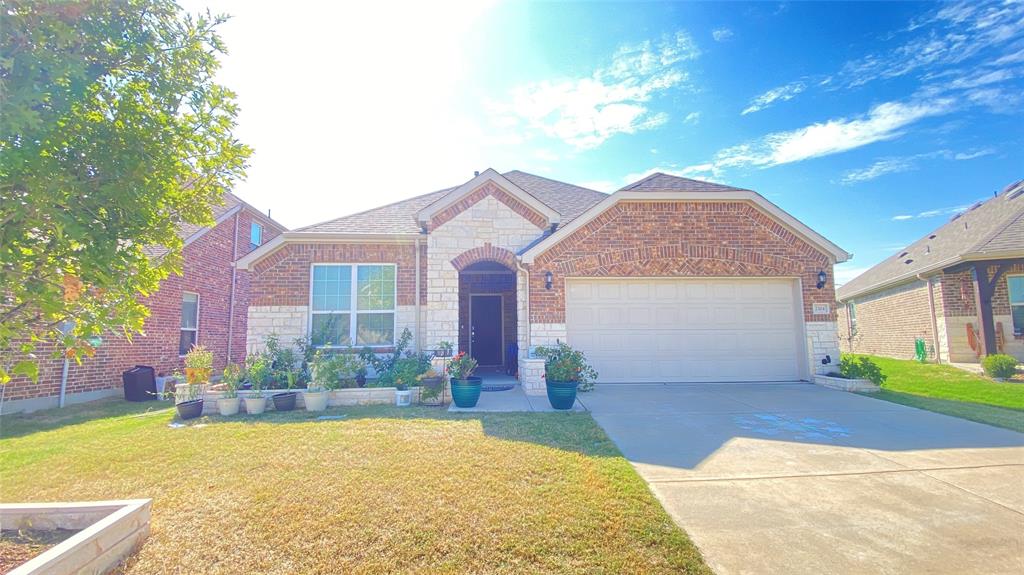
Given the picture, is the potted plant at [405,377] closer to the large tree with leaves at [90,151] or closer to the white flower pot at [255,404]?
the white flower pot at [255,404]

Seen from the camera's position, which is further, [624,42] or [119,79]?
[624,42]

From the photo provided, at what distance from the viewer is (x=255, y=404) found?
7.71 metres

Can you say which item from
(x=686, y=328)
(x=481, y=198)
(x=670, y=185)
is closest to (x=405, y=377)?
(x=481, y=198)

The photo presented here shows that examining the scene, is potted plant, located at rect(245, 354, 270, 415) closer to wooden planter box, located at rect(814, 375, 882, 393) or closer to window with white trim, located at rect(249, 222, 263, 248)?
window with white trim, located at rect(249, 222, 263, 248)

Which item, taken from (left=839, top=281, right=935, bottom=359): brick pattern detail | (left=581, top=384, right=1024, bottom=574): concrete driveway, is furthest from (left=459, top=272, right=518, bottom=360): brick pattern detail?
(left=839, top=281, right=935, bottom=359): brick pattern detail

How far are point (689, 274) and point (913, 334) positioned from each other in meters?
13.4

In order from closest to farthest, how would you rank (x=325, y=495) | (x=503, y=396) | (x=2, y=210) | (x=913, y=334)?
(x=2, y=210), (x=325, y=495), (x=503, y=396), (x=913, y=334)

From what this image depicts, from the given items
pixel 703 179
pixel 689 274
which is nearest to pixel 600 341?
pixel 689 274

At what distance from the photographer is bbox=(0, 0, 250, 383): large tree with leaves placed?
2250mm

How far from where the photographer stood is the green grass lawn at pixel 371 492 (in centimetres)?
290

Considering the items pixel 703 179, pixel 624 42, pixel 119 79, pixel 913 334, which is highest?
pixel 624 42

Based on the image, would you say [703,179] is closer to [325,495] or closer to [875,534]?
[875,534]

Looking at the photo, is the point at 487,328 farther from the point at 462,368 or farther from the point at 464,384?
the point at 464,384

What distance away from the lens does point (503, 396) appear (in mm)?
8742
